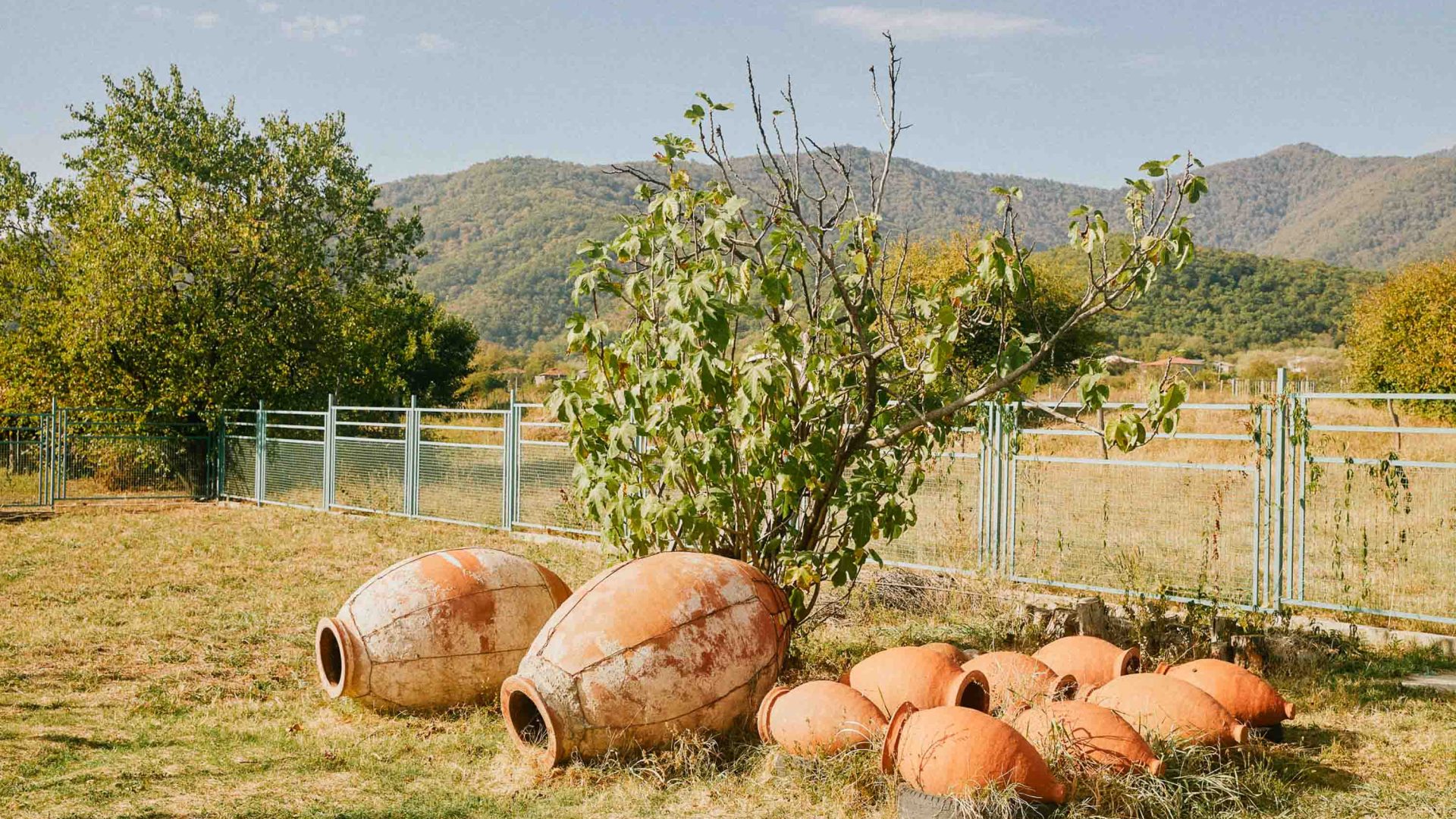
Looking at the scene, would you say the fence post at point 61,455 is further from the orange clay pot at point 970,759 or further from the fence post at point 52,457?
the orange clay pot at point 970,759

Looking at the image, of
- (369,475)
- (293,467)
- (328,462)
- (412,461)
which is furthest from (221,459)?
(412,461)

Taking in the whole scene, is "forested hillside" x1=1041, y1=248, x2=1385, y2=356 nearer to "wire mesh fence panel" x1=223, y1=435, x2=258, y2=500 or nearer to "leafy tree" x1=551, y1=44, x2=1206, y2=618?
"wire mesh fence panel" x1=223, y1=435, x2=258, y2=500

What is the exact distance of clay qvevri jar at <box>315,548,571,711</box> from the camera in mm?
6266

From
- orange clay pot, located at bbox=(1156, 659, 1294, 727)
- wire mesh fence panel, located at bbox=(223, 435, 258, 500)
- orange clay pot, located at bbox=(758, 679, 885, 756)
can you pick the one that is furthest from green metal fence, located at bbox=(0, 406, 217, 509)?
orange clay pot, located at bbox=(1156, 659, 1294, 727)

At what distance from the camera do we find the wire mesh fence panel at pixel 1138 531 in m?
9.78

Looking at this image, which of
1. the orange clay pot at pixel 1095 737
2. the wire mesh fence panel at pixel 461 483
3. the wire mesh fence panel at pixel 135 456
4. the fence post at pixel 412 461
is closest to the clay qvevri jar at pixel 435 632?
the orange clay pot at pixel 1095 737

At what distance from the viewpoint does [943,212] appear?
130 meters

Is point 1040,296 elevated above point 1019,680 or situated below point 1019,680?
above

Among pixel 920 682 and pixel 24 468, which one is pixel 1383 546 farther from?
pixel 24 468

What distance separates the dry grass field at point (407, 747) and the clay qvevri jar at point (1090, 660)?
81 centimetres

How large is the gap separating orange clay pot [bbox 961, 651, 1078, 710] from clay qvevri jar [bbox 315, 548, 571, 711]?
2.68 m

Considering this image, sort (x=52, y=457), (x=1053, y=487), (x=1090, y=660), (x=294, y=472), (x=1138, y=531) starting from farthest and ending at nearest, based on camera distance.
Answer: (x=1053, y=487)
(x=294, y=472)
(x=52, y=457)
(x=1138, y=531)
(x=1090, y=660)

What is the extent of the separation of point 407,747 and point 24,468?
18593 millimetres

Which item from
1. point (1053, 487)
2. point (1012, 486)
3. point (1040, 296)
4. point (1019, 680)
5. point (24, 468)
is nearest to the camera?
point (1019, 680)
